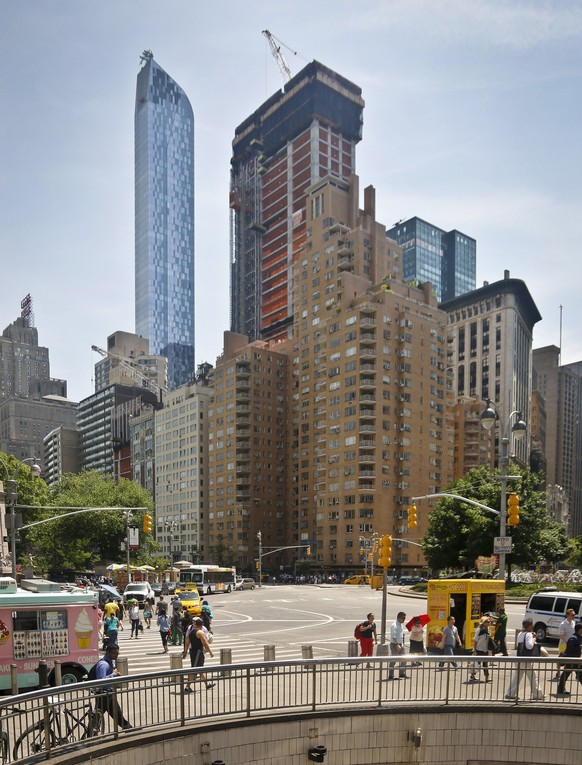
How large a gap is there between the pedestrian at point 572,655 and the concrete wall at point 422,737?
1.68 ft

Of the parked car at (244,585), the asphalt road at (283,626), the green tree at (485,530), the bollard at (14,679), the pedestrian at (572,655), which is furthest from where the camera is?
the parked car at (244,585)

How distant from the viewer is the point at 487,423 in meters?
21.3

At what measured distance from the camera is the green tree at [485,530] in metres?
51.8

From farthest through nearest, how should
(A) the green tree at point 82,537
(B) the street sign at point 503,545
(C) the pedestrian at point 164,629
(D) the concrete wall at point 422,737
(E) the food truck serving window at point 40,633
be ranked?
(A) the green tree at point 82,537 → (C) the pedestrian at point 164,629 → (B) the street sign at point 503,545 → (E) the food truck serving window at point 40,633 → (D) the concrete wall at point 422,737

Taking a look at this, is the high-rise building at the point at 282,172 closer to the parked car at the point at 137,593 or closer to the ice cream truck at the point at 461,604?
the parked car at the point at 137,593

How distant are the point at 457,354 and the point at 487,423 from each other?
14107cm

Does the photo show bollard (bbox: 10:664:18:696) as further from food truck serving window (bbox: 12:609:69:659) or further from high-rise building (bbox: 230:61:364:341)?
high-rise building (bbox: 230:61:364:341)

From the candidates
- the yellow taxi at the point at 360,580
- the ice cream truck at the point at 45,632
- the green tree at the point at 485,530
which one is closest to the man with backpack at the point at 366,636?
the ice cream truck at the point at 45,632

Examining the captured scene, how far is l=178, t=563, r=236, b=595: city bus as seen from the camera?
6041 cm

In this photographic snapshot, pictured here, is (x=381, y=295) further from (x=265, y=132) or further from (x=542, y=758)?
(x=265, y=132)

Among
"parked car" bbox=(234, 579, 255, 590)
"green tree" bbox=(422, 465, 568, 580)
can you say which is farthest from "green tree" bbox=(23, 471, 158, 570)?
"green tree" bbox=(422, 465, 568, 580)

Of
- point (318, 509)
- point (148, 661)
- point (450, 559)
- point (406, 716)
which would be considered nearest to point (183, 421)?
point (318, 509)

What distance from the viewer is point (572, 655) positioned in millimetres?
13898

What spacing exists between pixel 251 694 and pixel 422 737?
11.4 feet
